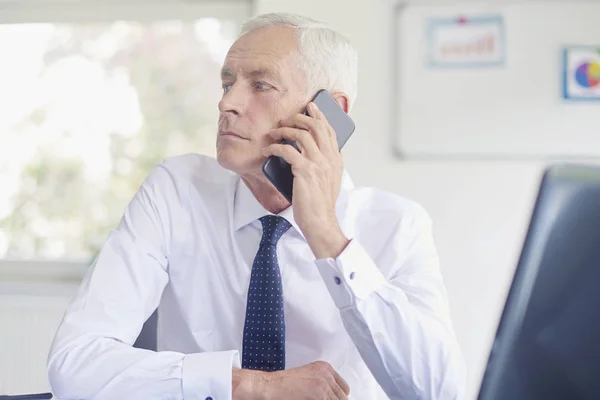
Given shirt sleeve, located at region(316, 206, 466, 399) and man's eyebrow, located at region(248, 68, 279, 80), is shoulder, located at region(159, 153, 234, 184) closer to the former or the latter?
man's eyebrow, located at region(248, 68, 279, 80)

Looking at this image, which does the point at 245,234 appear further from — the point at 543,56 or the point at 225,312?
the point at 543,56

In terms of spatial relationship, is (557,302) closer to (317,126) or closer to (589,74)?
(317,126)

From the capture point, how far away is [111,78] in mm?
2660

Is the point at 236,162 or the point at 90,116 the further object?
the point at 90,116

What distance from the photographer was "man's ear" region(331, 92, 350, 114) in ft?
4.69

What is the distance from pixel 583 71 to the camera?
7.39 ft

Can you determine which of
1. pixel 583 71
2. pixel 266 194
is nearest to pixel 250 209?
pixel 266 194

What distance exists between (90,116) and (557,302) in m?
2.46

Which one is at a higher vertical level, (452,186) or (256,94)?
(256,94)

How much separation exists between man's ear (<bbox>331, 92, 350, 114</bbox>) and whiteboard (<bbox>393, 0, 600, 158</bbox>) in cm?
90

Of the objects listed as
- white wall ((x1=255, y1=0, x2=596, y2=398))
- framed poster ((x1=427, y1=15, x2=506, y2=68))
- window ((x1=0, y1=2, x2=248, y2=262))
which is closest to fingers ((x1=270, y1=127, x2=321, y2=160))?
white wall ((x1=255, y1=0, x2=596, y2=398))

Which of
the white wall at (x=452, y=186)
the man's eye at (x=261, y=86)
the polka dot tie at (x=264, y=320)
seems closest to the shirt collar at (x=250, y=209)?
the polka dot tie at (x=264, y=320)

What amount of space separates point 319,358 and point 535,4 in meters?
1.63

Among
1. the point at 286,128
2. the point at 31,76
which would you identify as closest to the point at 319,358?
the point at 286,128
